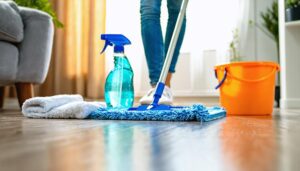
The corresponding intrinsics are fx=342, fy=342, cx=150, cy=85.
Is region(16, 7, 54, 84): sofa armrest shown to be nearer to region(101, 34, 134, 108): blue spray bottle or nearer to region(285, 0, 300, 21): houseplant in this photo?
region(101, 34, 134, 108): blue spray bottle

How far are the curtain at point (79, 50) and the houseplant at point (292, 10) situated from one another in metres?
1.59

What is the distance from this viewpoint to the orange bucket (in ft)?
4.02

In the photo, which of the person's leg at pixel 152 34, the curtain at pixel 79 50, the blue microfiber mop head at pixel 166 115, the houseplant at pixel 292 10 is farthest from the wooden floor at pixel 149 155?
the curtain at pixel 79 50

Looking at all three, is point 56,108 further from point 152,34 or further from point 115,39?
point 152,34

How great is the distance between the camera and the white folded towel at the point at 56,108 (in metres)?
0.96

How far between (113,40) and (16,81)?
0.72 m

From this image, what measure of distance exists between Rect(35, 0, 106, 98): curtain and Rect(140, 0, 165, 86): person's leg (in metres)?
1.61

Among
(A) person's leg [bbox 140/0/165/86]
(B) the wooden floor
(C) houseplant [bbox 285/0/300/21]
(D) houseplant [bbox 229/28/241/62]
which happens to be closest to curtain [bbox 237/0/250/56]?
(D) houseplant [bbox 229/28/241/62]

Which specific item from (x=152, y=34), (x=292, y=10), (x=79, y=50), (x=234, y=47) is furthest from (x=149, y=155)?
(x=79, y=50)

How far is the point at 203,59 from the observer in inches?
110

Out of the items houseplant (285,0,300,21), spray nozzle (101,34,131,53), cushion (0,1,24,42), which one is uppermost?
houseplant (285,0,300,21)

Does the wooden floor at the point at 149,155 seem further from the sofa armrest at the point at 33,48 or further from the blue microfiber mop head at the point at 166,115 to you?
the sofa armrest at the point at 33,48

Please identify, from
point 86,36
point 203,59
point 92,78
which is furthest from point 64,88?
point 203,59

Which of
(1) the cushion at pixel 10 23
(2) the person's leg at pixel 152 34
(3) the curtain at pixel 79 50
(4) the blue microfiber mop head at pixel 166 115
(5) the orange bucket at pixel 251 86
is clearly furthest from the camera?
(3) the curtain at pixel 79 50
